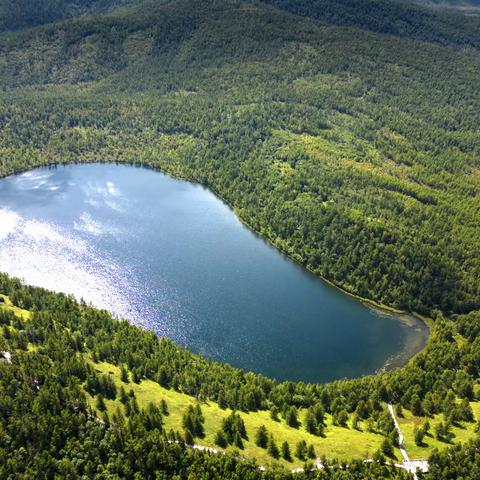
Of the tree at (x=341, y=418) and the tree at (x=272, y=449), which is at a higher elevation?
the tree at (x=341, y=418)

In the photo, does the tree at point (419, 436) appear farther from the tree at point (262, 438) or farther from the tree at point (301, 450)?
the tree at point (262, 438)

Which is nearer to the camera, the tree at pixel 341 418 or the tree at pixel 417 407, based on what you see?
the tree at pixel 341 418

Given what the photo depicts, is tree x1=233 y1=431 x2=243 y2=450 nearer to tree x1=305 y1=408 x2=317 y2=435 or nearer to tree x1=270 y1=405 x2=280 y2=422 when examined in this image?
tree x1=270 y1=405 x2=280 y2=422

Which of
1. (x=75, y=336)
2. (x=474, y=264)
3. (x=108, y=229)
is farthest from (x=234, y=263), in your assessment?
→ (x=474, y=264)

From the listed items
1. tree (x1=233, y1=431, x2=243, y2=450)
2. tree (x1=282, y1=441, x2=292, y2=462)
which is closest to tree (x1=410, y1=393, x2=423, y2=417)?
tree (x1=282, y1=441, x2=292, y2=462)

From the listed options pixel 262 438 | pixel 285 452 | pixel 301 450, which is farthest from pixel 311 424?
pixel 262 438

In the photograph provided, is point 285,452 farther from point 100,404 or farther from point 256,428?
point 100,404

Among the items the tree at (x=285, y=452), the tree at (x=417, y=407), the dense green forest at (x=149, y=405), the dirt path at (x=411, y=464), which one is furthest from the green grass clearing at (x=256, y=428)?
the tree at (x=417, y=407)

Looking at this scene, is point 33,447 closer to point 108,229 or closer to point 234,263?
point 234,263
